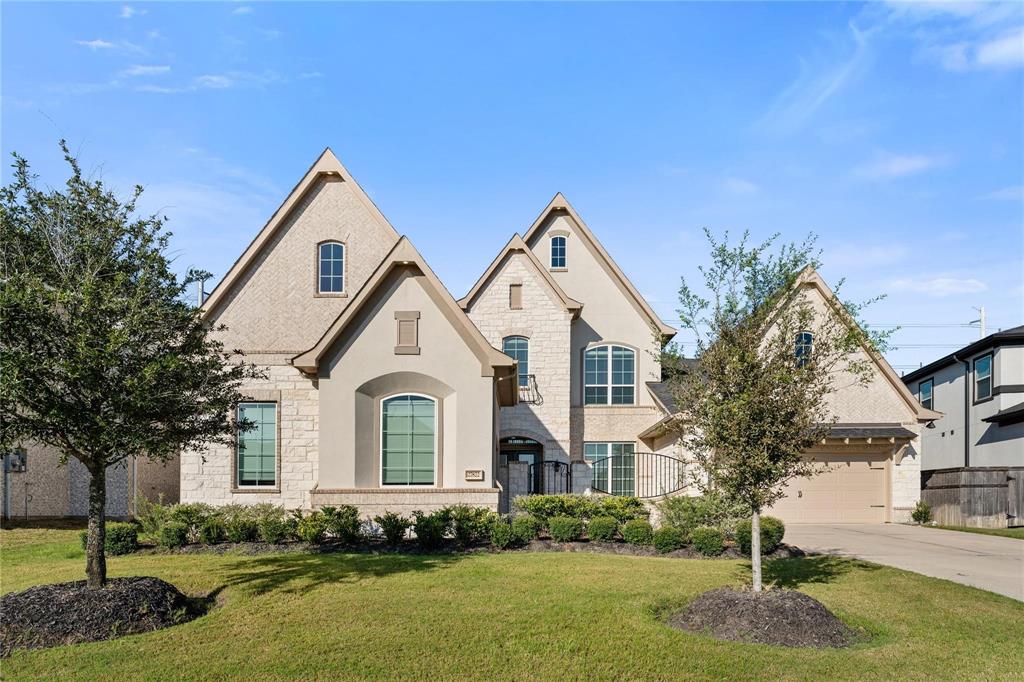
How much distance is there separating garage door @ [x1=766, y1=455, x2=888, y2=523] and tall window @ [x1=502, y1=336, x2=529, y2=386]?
881cm

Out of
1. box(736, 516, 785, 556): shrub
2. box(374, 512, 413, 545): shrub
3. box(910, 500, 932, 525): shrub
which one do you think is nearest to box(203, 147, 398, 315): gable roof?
box(374, 512, 413, 545): shrub

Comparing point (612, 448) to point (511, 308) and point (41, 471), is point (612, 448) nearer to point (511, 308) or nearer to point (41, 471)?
point (511, 308)

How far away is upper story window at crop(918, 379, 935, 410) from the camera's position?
33844mm

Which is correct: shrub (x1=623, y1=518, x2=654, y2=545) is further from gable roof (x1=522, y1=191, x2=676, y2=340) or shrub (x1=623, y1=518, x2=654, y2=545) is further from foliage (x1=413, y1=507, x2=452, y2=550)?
gable roof (x1=522, y1=191, x2=676, y2=340)

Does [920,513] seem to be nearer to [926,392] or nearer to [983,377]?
[983,377]

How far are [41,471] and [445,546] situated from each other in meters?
14.6

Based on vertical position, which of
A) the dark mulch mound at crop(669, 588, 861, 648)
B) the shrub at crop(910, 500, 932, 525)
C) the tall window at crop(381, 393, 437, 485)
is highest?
the tall window at crop(381, 393, 437, 485)

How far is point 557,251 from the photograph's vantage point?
27375 millimetres

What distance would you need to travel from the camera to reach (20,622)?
9383 millimetres

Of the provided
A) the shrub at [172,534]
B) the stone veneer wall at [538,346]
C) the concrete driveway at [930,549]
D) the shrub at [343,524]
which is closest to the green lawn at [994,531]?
the concrete driveway at [930,549]

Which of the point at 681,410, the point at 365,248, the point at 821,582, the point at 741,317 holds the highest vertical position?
the point at 365,248

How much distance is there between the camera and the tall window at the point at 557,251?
A: 89.7 ft

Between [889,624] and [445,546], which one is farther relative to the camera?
[445,546]

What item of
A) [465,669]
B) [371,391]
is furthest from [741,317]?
[371,391]
